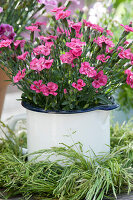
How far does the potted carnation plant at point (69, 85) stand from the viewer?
0.54 m

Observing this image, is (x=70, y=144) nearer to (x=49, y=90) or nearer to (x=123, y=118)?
(x=49, y=90)

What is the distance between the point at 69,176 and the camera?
1.76 feet

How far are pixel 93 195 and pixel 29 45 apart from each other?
31cm

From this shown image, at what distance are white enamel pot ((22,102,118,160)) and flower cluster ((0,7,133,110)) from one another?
0.02 meters

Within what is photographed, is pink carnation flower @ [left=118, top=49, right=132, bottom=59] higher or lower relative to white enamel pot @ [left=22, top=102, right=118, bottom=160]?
higher

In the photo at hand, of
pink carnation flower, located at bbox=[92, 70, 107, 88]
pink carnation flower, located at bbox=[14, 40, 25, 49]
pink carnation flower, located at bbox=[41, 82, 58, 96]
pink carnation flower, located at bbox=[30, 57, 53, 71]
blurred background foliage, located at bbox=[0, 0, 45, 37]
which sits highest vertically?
blurred background foliage, located at bbox=[0, 0, 45, 37]

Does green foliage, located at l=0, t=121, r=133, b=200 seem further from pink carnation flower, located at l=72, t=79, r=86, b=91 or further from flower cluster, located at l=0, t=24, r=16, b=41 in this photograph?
flower cluster, located at l=0, t=24, r=16, b=41

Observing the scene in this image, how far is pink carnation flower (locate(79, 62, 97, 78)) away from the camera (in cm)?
52

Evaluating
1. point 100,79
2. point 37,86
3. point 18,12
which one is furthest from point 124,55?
point 18,12

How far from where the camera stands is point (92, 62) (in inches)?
22.8

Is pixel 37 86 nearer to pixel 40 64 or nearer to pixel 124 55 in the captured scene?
pixel 40 64

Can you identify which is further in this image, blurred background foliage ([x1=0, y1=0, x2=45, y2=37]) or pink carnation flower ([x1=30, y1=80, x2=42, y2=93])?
blurred background foliage ([x1=0, y1=0, x2=45, y2=37])

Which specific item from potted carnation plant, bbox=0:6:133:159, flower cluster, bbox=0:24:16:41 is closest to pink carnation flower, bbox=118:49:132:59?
potted carnation plant, bbox=0:6:133:159

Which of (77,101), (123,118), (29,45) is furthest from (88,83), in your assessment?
(123,118)
